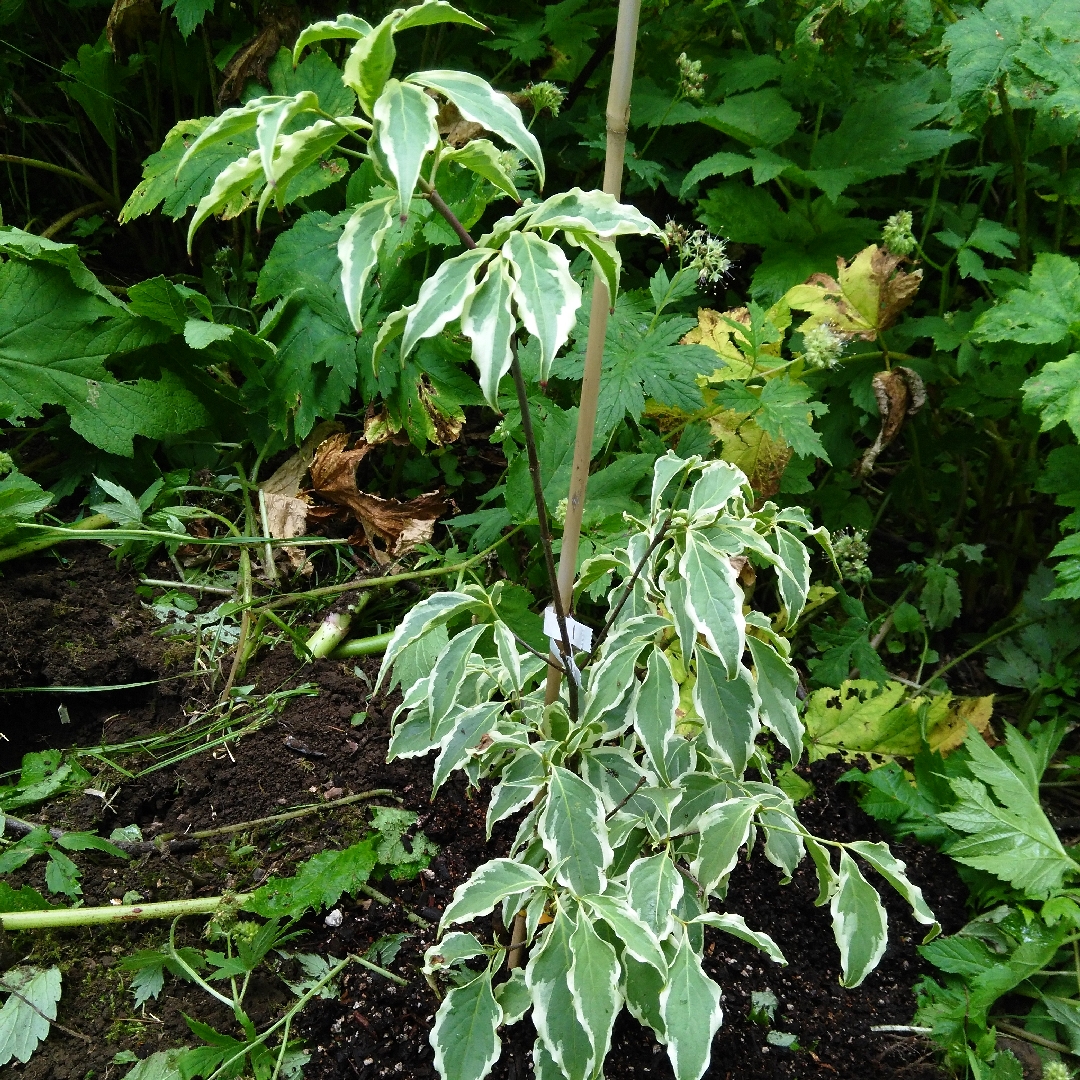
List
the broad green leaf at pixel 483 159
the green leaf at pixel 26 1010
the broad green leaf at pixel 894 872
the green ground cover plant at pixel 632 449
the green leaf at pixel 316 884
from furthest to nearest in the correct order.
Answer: the green leaf at pixel 316 884 → the green leaf at pixel 26 1010 → the green ground cover plant at pixel 632 449 → the broad green leaf at pixel 894 872 → the broad green leaf at pixel 483 159

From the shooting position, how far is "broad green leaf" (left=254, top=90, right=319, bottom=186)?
63 centimetres

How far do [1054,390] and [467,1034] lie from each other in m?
1.51

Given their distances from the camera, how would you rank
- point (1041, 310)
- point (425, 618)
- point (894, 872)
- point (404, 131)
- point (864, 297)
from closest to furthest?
1. point (404, 131)
2. point (894, 872)
3. point (425, 618)
4. point (1041, 310)
5. point (864, 297)

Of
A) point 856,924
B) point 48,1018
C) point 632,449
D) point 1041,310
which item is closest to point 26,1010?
point 48,1018

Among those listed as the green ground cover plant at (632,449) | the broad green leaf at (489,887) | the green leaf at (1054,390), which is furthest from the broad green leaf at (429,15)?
the green leaf at (1054,390)

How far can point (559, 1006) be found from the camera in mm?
985

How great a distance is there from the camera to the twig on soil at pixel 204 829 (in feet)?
4.95

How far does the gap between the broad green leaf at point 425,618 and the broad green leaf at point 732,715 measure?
306 mm

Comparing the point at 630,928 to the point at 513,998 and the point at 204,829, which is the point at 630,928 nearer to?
the point at 513,998

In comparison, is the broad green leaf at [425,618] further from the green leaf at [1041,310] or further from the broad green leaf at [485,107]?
the green leaf at [1041,310]

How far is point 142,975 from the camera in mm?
1344

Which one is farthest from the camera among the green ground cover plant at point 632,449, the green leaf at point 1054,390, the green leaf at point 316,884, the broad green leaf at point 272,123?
the green leaf at point 1054,390

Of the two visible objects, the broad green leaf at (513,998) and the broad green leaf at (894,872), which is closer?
the broad green leaf at (894,872)

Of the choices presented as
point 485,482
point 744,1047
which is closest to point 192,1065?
point 744,1047
